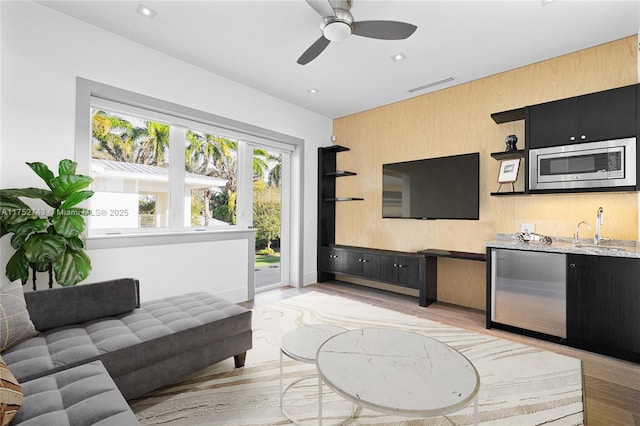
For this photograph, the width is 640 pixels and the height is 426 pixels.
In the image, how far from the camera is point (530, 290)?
285 cm

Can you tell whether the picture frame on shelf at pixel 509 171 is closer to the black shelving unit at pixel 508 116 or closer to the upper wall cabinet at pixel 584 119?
the upper wall cabinet at pixel 584 119

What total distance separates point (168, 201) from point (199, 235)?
0.52m

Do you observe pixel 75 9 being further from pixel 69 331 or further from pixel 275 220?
pixel 275 220

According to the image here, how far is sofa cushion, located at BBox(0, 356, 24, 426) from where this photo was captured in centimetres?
104

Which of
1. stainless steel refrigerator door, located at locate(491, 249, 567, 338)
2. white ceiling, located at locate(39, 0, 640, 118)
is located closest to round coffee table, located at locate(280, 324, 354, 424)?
stainless steel refrigerator door, located at locate(491, 249, 567, 338)

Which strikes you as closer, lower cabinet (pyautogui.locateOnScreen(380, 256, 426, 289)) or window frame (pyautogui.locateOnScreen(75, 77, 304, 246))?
window frame (pyautogui.locateOnScreen(75, 77, 304, 246))

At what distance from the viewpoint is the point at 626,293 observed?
7.84ft

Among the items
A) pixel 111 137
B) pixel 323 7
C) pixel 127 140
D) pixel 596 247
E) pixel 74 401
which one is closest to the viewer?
pixel 74 401

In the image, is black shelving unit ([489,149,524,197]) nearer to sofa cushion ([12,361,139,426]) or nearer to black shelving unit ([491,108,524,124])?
black shelving unit ([491,108,524,124])

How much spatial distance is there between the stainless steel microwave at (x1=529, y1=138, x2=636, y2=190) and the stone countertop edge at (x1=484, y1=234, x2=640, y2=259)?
56cm

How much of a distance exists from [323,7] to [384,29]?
51 cm

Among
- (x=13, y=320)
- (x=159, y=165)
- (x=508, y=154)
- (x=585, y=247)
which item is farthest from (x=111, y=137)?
(x=585, y=247)

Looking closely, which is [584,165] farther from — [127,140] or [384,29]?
[127,140]

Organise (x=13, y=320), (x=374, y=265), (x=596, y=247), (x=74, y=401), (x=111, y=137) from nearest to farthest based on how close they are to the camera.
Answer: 1. (x=74, y=401)
2. (x=13, y=320)
3. (x=596, y=247)
4. (x=111, y=137)
5. (x=374, y=265)
